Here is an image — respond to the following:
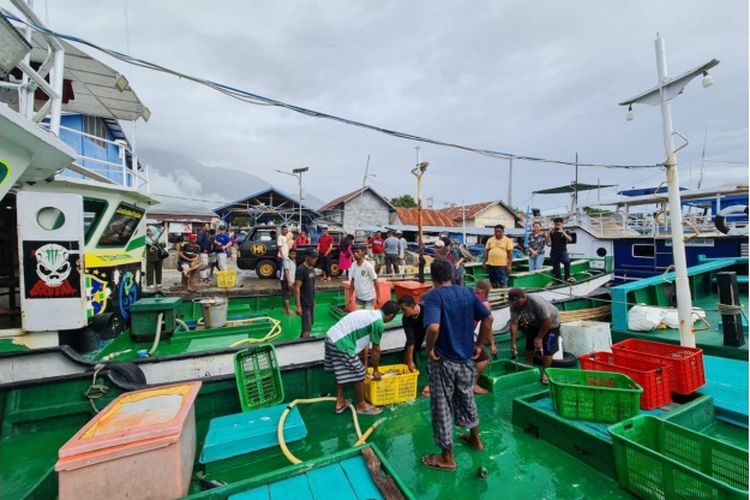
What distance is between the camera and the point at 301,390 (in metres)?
4.45

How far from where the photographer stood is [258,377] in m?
4.17

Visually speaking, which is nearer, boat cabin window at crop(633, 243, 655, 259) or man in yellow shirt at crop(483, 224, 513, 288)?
man in yellow shirt at crop(483, 224, 513, 288)

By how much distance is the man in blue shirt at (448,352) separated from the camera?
2.96 m

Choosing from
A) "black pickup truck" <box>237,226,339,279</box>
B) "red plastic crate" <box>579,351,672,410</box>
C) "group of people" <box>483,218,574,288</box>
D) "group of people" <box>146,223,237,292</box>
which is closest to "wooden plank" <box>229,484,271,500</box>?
"red plastic crate" <box>579,351,672,410</box>

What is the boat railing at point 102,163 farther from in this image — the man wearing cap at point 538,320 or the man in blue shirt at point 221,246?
the man wearing cap at point 538,320

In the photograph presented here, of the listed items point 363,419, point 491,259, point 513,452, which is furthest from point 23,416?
point 491,259

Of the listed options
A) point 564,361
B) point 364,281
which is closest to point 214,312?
point 364,281

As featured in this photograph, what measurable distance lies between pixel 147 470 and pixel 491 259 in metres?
7.24

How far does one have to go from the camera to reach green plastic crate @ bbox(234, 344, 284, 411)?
402cm

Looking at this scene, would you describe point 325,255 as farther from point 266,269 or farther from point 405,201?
point 405,201

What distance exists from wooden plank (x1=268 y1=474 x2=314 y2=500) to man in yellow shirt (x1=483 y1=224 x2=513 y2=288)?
21.8 ft

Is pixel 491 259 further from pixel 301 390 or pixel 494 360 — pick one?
pixel 301 390

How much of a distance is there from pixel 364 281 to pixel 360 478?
381 cm

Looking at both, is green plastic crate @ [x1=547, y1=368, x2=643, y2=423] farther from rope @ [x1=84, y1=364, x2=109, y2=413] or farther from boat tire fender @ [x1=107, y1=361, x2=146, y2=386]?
rope @ [x1=84, y1=364, x2=109, y2=413]
